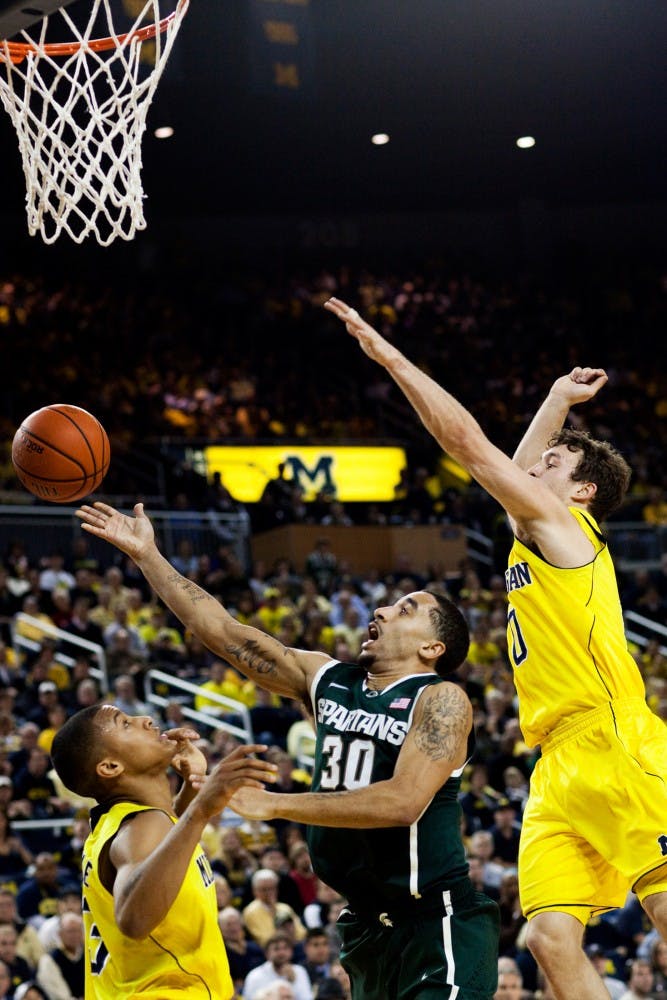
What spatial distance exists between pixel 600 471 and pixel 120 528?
5.24ft

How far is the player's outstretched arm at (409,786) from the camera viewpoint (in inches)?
135

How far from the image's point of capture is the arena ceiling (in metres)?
16.1

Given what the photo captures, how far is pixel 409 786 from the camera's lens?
362cm

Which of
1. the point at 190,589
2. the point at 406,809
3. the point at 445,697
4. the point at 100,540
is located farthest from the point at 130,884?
the point at 100,540

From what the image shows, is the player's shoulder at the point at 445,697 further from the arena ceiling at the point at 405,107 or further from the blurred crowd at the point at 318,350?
the blurred crowd at the point at 318,350

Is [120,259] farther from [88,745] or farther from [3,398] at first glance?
[88,745]

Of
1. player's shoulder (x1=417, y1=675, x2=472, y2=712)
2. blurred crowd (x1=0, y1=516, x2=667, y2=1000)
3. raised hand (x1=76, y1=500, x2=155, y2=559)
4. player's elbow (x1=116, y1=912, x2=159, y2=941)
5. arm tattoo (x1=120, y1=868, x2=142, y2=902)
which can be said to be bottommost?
blurred crowd (x1=0, y1=516, x2=667, y2=1000)

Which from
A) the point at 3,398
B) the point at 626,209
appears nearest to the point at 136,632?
the point at 3,398

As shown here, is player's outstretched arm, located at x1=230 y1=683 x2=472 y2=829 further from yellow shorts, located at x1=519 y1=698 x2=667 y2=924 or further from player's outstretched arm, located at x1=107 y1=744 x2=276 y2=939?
yellow shorts, located at x1=519 y1=698 x2=667 y2=924

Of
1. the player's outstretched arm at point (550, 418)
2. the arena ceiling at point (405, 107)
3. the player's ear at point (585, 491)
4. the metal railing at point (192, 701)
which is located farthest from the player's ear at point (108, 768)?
the arena ceiling at point (405, 107)

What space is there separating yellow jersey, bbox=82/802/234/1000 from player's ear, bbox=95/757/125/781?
0.30 feet

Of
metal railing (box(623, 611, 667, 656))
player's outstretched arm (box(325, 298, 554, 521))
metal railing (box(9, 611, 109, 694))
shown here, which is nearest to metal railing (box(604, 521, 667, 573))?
metal railing (box(623, 611, 667, 656))

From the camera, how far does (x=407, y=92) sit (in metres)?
18.5

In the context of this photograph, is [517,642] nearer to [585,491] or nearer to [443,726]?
[585,491]
